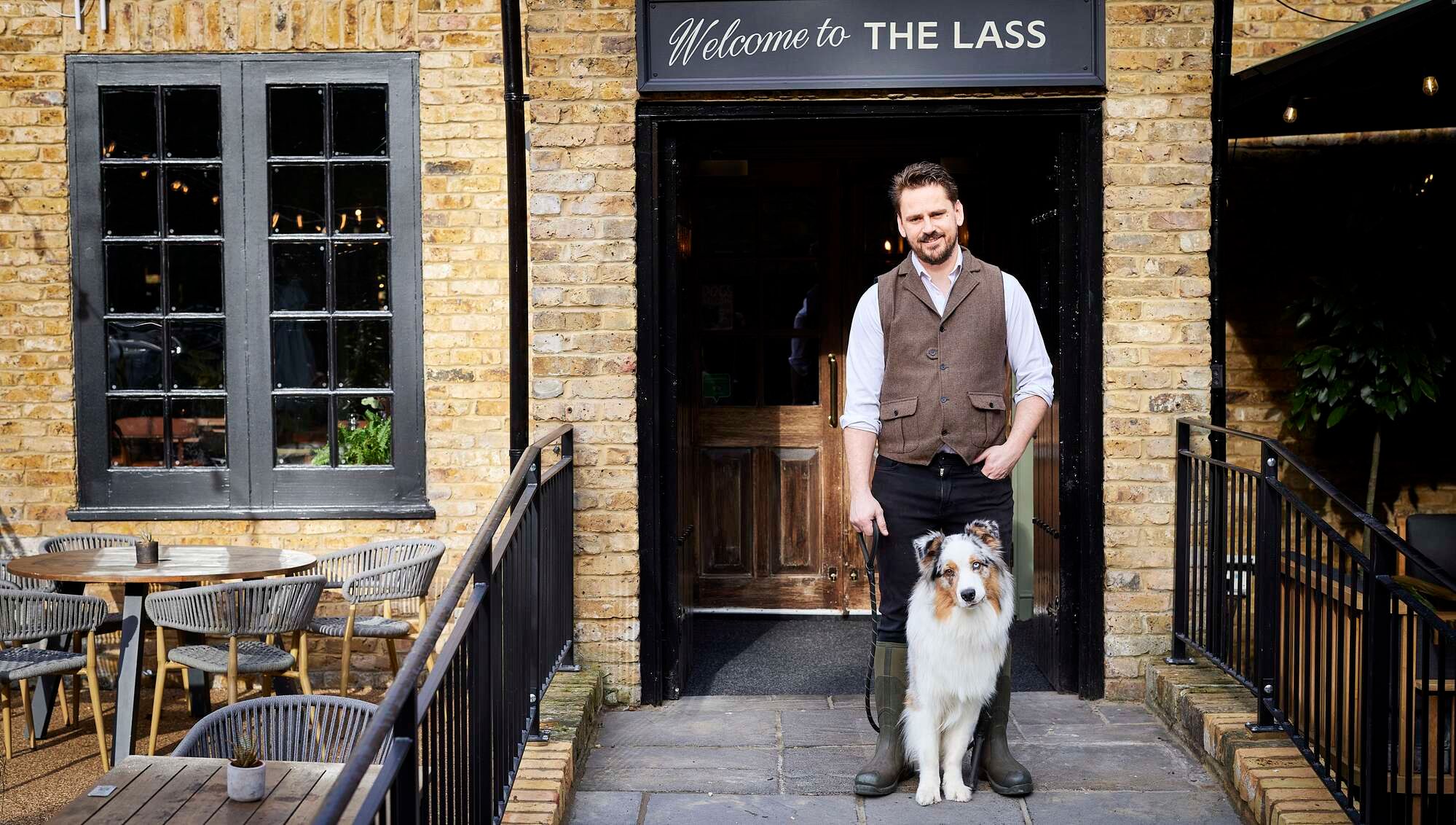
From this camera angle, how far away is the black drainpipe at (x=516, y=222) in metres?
5.35

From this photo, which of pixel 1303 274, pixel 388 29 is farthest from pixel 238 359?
pixel 1303 274

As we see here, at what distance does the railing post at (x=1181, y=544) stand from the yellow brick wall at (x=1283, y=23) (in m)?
2.21

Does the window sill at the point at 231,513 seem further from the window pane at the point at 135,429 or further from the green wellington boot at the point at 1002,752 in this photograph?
the green wellington boot at the point at 1002,752

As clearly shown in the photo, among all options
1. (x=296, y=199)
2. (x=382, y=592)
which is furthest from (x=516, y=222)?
(x=382, y=592)

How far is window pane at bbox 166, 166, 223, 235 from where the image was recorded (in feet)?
20.4

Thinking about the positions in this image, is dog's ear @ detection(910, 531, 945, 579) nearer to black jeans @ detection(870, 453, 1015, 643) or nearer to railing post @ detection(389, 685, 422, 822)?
black jeans @ detection(870, 453, 1015, 643)

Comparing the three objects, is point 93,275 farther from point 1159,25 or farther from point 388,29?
point 1159,25

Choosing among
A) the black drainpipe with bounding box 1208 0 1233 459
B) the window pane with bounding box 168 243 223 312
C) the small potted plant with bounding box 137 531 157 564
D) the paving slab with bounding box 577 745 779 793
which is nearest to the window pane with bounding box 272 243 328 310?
the window pane with bounding box 168 243 223 312

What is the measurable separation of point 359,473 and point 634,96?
257 cm

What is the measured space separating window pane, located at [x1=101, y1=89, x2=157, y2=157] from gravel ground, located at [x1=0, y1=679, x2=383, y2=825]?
8.61ft

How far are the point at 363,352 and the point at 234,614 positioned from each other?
69.4 inches

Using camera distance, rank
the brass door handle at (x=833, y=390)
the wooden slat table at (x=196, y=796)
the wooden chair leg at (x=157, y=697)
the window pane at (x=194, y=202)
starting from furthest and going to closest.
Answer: the brass door handle at (x=833, y=390) → the window pane at (x=194, y=202) → the wooden chair leg at (x=157, y=697) → the wooden slat table at (x=196, y=796)

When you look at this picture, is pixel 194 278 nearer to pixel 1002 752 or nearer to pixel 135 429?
pixel 135 429

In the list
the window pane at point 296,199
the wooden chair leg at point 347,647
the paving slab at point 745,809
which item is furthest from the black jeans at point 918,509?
the window pane at point 296,199
